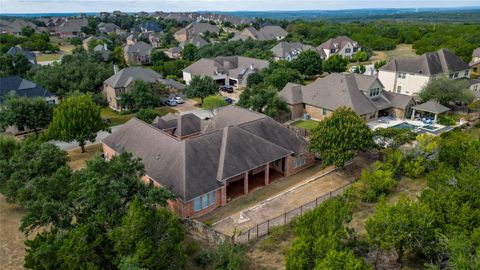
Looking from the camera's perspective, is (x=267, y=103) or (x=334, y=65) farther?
(x=334, y=65)

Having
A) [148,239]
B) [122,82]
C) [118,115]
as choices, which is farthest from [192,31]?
[148,239]

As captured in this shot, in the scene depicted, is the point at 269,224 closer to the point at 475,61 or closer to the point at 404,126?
the point at 404,126

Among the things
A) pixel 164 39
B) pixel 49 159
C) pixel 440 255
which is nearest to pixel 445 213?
pixel 440 255

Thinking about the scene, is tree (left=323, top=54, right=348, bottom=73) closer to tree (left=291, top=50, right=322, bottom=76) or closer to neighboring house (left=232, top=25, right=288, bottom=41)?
tree (left=291, top=50, right=322, bottom=76)

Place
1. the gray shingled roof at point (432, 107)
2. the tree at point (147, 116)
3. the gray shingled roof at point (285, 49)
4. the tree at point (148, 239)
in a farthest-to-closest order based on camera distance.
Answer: the gray shingled roof at point (285, 49), the gray shingled roof at point (432, 107), the tree at point (147, 116), the tree at point (148, 239)

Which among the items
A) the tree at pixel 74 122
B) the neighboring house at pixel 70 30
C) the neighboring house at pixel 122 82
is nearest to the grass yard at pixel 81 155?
the tree at pixel 74 122

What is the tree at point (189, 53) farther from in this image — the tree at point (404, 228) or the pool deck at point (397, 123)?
the tree at point (404, 228)
